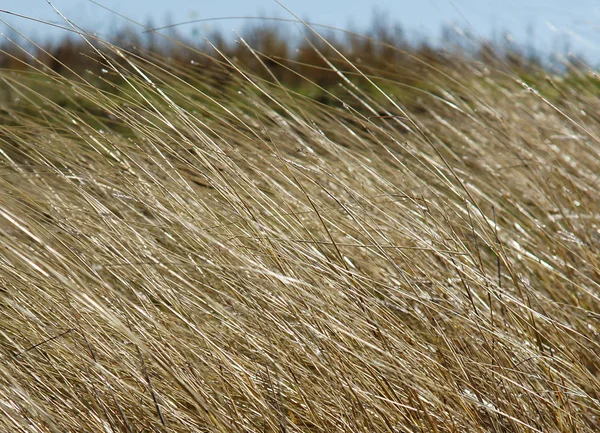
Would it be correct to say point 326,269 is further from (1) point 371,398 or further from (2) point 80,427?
(2) point 80,427

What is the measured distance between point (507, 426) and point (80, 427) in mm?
796

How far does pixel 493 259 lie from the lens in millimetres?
2100

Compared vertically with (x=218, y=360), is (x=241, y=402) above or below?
below

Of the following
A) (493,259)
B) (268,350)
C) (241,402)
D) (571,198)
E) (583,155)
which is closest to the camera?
(268,350)

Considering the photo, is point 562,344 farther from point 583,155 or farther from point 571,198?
point 583,155

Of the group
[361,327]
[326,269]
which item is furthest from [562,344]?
[326,269]

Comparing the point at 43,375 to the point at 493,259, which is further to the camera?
the point at 493,259

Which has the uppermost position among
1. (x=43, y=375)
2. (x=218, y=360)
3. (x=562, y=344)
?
(x=562, y=344)

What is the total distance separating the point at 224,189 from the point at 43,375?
1.73 feet

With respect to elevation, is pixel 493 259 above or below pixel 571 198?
below

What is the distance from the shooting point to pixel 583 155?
2977mm

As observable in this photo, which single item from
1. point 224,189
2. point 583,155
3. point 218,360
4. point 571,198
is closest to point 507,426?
point 218,360

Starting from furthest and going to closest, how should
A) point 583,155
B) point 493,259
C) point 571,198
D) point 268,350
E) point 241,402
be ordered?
point 583,155 → point 571,198 → point 493,259 → point 241,402 → point 268,350

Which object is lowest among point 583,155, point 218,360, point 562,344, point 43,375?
point 43,375
